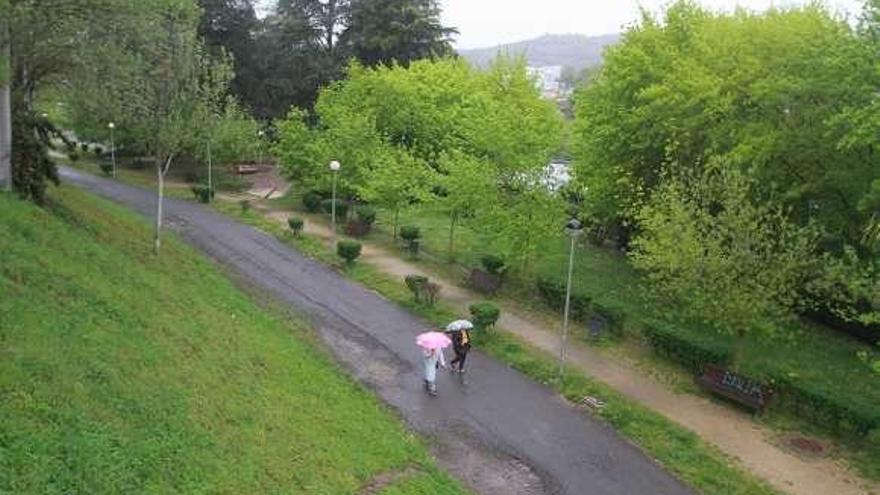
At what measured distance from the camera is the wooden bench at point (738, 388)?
16.9 meters

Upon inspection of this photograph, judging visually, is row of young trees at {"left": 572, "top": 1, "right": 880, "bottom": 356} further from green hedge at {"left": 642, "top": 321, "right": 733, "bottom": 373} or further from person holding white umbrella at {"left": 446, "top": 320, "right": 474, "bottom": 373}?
person holding white umbrella at {"left": 446, "top": 320, "right": 474, "bottom": 373}

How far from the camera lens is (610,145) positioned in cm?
2611

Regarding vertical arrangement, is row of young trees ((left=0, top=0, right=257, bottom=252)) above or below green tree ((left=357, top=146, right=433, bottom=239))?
above

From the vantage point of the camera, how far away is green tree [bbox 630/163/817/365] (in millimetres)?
17375

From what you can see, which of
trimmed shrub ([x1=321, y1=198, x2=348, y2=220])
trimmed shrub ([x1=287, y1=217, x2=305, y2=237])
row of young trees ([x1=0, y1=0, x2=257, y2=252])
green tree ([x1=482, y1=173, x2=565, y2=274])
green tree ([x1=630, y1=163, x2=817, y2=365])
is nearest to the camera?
green tree ([x1=630, y1=163, x2=817, y2=365])

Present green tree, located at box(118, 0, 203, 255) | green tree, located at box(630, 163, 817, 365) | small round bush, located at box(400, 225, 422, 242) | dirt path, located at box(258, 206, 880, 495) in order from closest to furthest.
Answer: dirt path, located at box(258, 206, 880, 495), green tree, located at box(630, 163, 817, 365), green tree, located at box(118, 0, 203, 255), small round bush, located at box(400, 225, 422, 242)

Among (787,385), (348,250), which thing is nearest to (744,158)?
(787,385)

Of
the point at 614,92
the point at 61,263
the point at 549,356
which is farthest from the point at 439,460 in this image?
the point at 614,92

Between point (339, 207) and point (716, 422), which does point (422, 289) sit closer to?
point (716, 422)

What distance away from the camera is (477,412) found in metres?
16.1

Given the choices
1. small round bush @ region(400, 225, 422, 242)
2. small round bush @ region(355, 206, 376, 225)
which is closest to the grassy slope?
small round bush @ region(400, 225, 422, 242)

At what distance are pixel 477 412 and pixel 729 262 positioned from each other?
6.54m

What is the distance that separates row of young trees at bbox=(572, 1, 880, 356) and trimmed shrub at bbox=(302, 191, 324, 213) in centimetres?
1253

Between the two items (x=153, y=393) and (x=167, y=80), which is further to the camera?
(x=167, y=80)
